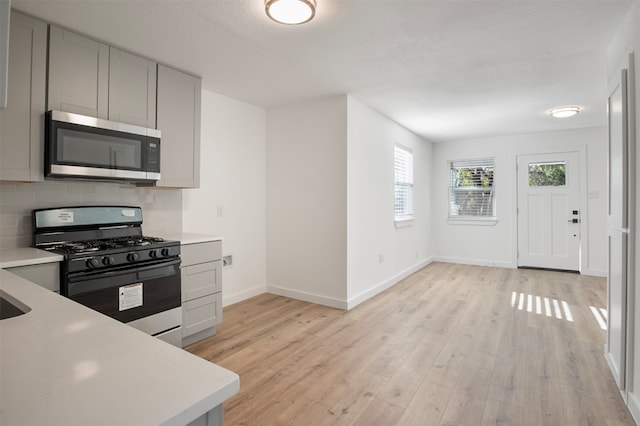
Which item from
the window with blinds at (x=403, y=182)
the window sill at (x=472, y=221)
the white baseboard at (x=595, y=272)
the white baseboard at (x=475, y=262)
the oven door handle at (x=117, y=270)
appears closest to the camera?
the oven door handle at (x=117, y=270)

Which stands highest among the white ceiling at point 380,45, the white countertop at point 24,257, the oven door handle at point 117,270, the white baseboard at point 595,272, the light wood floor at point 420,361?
the white ceiling at point 380,45

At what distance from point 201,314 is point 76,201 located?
133cm

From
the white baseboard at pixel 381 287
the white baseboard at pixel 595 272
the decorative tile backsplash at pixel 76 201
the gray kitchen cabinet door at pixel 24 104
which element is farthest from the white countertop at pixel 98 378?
the white baseboard at pixel 595 272

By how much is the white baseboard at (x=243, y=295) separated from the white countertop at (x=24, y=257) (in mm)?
2001

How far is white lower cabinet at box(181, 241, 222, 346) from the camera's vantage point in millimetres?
2797

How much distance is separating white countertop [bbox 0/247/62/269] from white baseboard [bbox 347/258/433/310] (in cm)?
275

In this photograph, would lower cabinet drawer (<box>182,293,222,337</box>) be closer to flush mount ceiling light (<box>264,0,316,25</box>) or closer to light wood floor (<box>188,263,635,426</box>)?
light wood floor (<box>188,263,635,426</box>)

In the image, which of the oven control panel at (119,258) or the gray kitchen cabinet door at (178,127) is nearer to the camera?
the oven control panel at (119,258)

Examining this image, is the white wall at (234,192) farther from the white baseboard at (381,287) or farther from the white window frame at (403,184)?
the white window frame at (403,184)

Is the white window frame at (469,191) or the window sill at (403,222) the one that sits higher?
the white window frame at (469,191)

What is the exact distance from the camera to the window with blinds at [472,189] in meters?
6.40

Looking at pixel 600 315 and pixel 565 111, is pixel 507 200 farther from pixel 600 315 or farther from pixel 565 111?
pixel 600 315

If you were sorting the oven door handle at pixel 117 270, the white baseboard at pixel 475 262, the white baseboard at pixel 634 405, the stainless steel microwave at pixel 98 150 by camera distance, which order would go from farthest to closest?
1. the white baseboard at pixel 475 262
2. the stainless steel microwave at pixel 98 150
3. the oven door handle at pixel 117 270
4. the white baseboard at pixel 634 405

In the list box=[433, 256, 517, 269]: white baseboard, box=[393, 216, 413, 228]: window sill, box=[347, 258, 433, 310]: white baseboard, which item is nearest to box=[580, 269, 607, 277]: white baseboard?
box=[433, 256, 517, 269]: white baseboard
